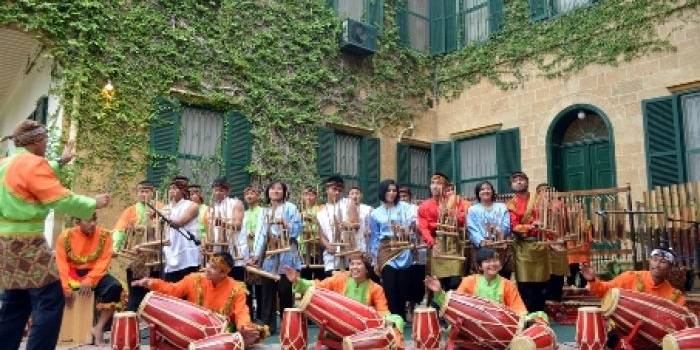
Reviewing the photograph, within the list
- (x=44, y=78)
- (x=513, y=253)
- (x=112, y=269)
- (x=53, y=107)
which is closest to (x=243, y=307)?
(x=513, y=253)

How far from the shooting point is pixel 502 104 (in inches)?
461

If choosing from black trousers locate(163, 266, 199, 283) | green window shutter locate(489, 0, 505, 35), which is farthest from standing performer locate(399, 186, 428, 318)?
green window shutter locate(489, 0, 505, 35)

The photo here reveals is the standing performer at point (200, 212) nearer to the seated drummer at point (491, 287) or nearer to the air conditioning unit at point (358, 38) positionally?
the seated drummer at point (491, 287)

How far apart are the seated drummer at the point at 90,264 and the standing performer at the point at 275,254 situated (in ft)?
4.64

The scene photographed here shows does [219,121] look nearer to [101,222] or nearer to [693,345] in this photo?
[101,222]

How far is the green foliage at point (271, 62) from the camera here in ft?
27.8

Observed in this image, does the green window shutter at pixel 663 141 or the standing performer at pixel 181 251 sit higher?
the green window shutter at pixel 663 141

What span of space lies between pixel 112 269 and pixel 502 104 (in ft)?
24.5

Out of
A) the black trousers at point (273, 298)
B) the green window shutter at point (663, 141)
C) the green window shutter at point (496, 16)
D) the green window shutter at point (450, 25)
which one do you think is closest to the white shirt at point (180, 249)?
the black trousers at point (273, 298)

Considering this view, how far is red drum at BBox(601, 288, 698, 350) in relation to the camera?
4.84 metres

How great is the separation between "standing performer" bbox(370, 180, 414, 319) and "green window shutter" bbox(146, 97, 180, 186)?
382 centimetres

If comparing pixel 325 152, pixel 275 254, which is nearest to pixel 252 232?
pixel 275 254

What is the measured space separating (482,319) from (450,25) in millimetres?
9105

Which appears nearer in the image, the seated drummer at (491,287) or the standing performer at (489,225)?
the seated drummer at (491,287)
